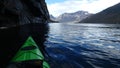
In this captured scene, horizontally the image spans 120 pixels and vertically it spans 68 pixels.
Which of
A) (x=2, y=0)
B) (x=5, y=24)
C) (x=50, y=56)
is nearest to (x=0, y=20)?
(x=5, y=24)

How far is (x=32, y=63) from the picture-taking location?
10164 millimetres

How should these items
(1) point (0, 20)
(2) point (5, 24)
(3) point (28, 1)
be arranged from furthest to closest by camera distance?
1. (3) point (28, 1)
2. (2) point (5, 24)
3. (1) point (0, 20)

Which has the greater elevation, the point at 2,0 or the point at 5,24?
the point at 2,0

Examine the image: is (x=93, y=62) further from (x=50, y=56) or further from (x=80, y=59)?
(x=50, y=56)

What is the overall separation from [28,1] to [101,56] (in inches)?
3282

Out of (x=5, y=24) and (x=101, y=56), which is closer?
(x=101, y=56)

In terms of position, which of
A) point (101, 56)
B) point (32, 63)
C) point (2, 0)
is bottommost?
point (101, 56)

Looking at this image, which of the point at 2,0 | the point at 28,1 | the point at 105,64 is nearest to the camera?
the point at 105,64

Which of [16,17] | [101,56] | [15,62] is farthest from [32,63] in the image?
[16,17]

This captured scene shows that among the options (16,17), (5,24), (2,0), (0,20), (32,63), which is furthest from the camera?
(16,17)

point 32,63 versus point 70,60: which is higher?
point 32,63

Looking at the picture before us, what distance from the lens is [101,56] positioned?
1875 cm

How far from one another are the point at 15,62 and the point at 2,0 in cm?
4825

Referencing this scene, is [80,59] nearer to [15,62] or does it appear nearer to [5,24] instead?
[15,62]
